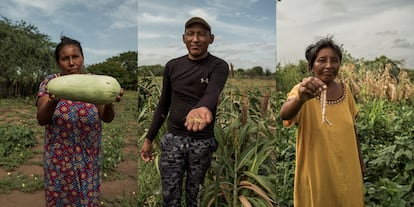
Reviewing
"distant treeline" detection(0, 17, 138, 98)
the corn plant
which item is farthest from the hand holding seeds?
"distant treeline" detection(0, 17, 138, 98)

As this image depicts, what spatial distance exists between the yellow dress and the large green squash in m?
0.69

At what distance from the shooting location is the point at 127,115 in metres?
2.19

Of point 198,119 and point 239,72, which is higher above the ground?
point 239,72

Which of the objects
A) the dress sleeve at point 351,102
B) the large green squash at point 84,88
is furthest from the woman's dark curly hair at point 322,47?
the large green squash at point 84,88

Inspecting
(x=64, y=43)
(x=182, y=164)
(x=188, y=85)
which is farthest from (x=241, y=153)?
(x=64, y=43)

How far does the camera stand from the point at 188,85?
1718mm

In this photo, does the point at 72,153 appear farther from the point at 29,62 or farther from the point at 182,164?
the point at 29,62

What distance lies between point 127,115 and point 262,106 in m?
0.75

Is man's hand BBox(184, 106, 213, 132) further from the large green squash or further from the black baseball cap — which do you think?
the black baseball cap

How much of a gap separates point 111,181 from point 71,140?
86 centimetres

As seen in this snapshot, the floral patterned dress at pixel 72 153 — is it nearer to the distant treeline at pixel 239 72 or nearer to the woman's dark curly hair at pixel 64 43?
the woman's dark curly hair at pixel 64 43

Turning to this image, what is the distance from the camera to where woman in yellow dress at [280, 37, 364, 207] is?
1554 mm

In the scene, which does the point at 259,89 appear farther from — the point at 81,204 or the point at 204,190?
the point at 81,204

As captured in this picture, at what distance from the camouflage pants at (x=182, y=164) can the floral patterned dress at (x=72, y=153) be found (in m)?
0.31
